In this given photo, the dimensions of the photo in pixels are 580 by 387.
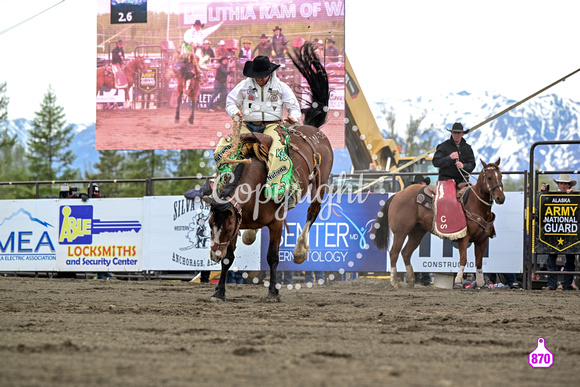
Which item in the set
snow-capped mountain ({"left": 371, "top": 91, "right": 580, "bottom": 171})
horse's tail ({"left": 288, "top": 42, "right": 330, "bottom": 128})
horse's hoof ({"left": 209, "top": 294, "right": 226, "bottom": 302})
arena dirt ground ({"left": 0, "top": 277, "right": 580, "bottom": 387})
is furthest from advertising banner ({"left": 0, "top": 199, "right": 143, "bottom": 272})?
snow-capped mountain ({"left": 371, "top": 91, "right": 580, "bottom": 171})

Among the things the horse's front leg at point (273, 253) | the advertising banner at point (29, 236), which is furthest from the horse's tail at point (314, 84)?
the advertising banner at point (29, 236)

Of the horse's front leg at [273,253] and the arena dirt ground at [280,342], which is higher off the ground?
the horse's front leg at [273,253]

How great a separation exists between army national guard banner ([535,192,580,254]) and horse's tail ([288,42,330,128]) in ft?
14.9

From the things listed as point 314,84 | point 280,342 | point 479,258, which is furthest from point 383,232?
point 280,342

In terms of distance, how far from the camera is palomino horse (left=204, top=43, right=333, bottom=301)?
7.83 meters

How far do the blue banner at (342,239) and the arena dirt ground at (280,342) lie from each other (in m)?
4.56

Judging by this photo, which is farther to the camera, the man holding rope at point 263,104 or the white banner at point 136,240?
the white banner at point 136,240

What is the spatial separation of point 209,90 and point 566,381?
2237 centimetres

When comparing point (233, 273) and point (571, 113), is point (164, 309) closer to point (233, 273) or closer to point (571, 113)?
Result: point (233, 273)

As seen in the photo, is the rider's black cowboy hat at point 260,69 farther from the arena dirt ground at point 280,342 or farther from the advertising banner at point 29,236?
the advertising banner at point 29,236

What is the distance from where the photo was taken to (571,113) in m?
189

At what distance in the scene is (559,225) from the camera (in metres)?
12.4

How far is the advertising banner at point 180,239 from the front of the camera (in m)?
13.6

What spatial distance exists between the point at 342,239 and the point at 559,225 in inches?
146
